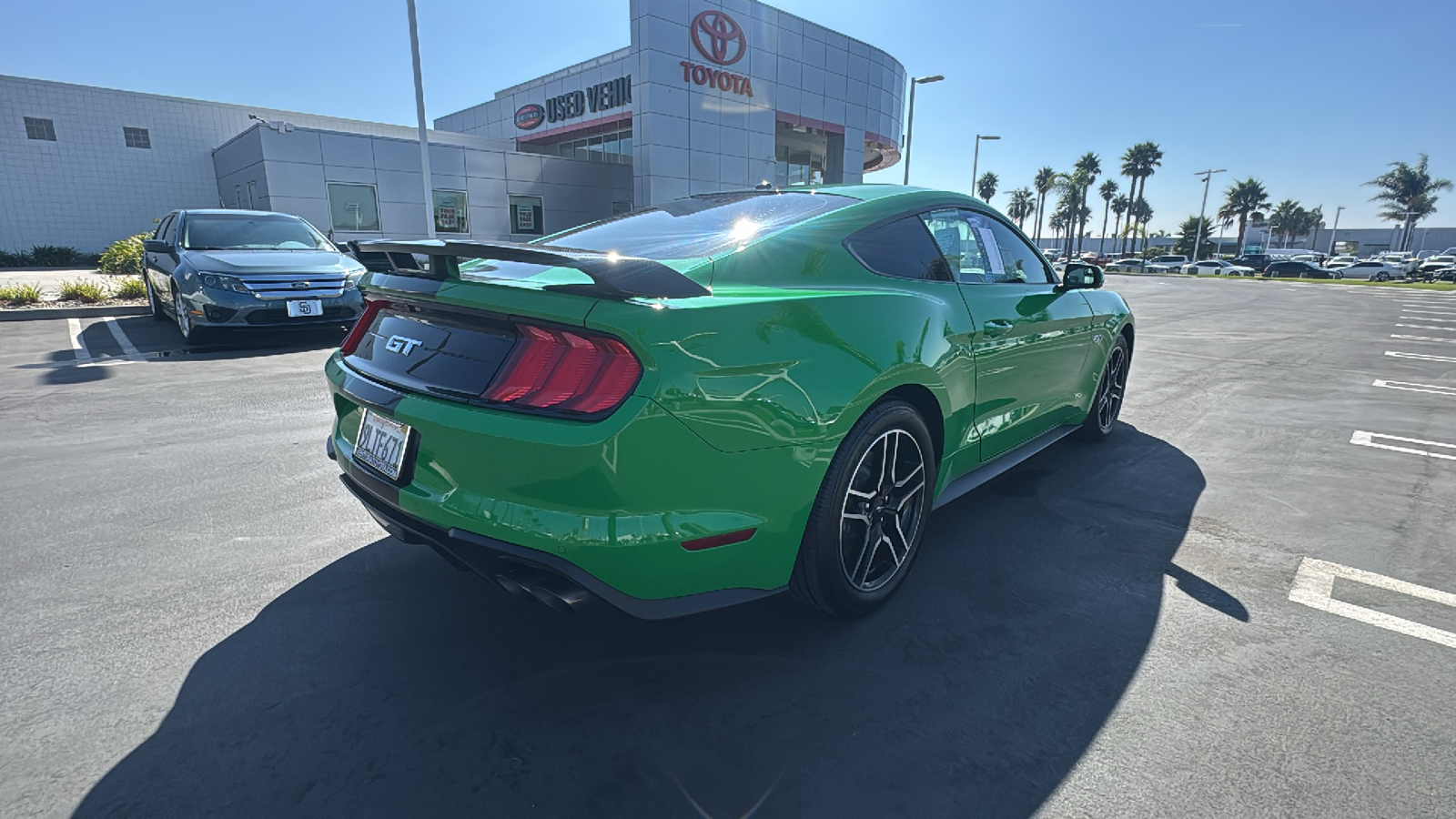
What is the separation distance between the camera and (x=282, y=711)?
6.49 ft

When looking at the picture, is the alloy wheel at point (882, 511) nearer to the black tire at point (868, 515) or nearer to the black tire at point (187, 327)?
the black tire at point (868, 515)

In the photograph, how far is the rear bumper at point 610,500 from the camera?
70.1 inches

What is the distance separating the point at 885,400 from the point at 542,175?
22446 millimetres

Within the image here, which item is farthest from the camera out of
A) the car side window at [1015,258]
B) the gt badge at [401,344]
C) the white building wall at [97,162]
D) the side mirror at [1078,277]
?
the white building wall at [97,162]

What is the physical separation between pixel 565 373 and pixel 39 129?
3414cm

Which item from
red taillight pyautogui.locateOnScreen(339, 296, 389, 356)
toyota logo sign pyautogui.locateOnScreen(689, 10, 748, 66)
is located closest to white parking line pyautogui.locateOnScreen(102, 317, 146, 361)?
red taillight pyautogui.locateOnScreen(339, 296, 389, 356)

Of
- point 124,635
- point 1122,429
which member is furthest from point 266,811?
point 1122,429

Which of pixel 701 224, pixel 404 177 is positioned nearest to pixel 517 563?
pixel 701 224

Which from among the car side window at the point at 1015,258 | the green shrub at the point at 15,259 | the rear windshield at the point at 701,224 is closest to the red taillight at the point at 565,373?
the rear windshield at the point at 701,224

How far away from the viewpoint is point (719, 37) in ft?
70.8

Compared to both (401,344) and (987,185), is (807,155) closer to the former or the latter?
(401,344)

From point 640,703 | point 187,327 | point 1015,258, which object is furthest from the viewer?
point 187,327

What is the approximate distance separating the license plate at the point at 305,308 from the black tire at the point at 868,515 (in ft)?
23.7

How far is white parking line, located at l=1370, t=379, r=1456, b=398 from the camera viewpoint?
22.4 feet
